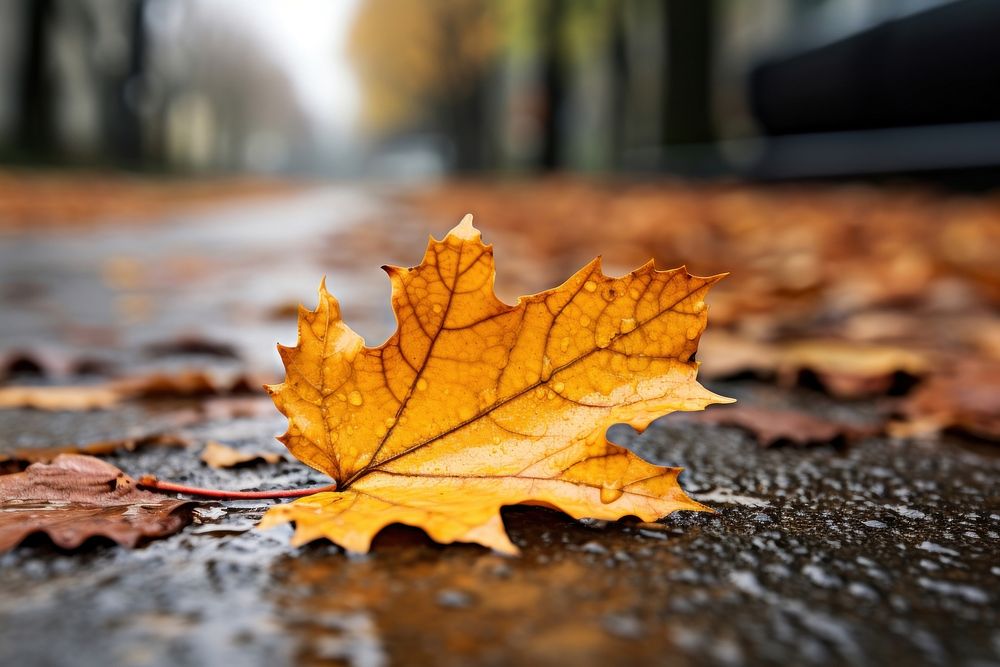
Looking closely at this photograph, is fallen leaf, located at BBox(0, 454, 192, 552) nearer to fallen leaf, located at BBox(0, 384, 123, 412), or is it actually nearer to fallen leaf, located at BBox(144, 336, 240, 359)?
fallen leaf, located at BBox(0, 384, 123, 412)

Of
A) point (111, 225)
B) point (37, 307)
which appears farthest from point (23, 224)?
point (37, 307)

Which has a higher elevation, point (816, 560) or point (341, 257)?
point (341, 257)

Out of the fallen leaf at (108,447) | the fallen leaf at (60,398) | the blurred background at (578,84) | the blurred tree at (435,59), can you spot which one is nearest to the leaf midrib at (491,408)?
the fallen leaf at (108,447)

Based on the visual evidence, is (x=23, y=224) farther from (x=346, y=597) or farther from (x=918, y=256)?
(x=346, y=597)

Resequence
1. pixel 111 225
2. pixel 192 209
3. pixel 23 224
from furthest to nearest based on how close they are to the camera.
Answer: pixel 192 209 → pixel 111 225 → pixel 23 224

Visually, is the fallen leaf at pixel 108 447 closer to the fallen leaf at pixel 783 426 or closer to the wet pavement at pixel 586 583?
the wet pavement at pixel 586 583

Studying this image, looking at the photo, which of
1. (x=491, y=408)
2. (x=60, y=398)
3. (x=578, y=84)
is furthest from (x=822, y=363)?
(x=578, y=84)

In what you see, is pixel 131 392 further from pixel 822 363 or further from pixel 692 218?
pixel 692 218
